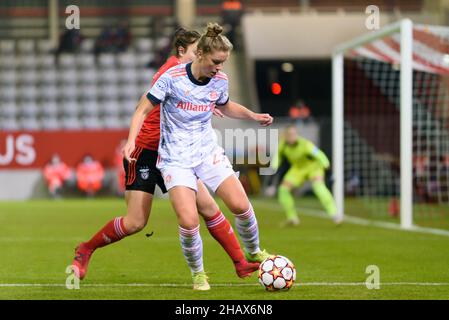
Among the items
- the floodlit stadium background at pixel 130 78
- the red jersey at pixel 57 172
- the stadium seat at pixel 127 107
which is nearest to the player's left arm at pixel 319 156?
the floodlit stadium background at pixel 130 78

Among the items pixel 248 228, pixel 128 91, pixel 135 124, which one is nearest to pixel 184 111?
pixel 135 124

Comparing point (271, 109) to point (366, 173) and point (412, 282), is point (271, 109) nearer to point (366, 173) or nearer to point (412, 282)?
point (366, 173)

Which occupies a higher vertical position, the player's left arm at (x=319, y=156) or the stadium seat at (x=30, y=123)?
the player's left arm at (x=319, y=156)

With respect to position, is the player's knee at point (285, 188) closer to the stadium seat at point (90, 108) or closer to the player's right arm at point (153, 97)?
the player's right arm at point (153, 97)

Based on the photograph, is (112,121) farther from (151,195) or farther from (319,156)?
(151,195)

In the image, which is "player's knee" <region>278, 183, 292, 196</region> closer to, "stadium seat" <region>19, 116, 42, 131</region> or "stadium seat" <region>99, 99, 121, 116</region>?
"stadium seat" <region>19, 116, 42, 131</region>

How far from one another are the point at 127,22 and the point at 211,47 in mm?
24584

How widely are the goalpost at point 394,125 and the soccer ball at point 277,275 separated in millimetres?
7349

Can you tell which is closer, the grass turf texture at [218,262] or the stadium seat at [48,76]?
the grass turf texture at [218,262]

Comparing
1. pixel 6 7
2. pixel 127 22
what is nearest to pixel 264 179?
pixel 127 22

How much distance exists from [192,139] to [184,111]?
0.21m

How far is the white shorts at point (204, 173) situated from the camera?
7.05 metres

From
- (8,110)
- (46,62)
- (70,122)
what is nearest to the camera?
(70,122)

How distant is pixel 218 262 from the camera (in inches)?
371
